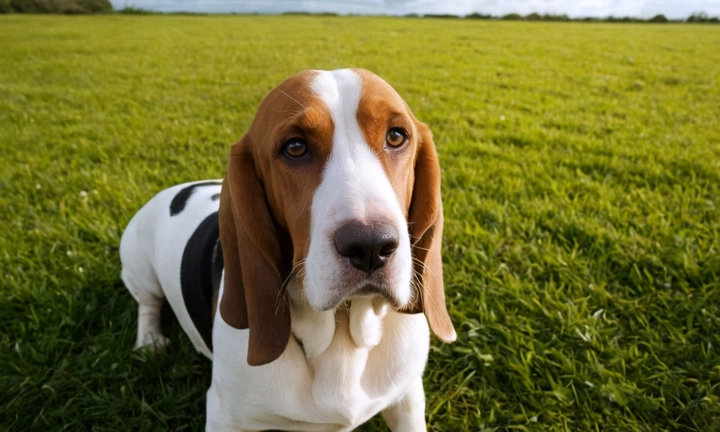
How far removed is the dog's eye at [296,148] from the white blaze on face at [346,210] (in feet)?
0.42

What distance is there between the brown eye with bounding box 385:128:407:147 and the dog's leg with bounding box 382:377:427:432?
117 cm

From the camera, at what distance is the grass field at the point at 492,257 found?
9.84ft

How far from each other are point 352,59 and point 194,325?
1276 cm

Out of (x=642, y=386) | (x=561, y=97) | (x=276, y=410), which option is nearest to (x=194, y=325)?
(x=276, y=410)

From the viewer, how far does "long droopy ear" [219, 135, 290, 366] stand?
2.06 metres

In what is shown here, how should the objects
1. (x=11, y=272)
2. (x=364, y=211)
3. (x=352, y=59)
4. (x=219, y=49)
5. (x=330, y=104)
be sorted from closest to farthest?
(x=364, y=211), (x=330, y=104), (x=11, y=272), (x=352, y=59), (x=219, y=49)

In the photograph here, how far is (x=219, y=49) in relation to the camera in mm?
17266

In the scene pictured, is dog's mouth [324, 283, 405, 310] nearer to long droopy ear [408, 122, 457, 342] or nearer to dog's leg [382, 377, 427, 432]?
long droopy ear [408, 122, 457, 342]

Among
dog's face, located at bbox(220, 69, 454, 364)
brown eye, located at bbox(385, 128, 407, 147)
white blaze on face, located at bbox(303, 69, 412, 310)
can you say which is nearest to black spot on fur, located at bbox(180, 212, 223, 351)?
dog's face, located at bbox(220, 69, 454, 364)

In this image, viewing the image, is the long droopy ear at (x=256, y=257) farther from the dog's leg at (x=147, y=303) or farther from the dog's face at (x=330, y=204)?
the dog's leg at (x=147, y=303)

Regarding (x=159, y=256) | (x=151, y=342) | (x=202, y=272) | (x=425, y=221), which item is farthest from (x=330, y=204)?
(x=151, y=342)

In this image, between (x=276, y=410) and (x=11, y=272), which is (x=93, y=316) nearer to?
(x=11, y=272)

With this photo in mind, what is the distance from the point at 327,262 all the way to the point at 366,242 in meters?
0.18

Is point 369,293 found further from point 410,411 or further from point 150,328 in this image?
point 150,328
